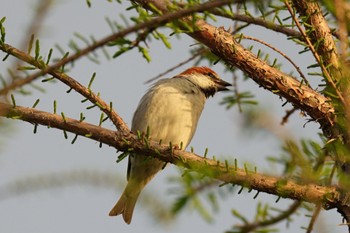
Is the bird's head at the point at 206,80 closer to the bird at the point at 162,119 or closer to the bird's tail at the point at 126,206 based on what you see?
the bird at the point at 162,119

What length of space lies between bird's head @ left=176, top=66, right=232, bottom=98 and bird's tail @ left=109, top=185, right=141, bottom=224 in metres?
1.11

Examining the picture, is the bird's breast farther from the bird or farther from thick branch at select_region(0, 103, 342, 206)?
thick branch at select_region(0, 103, 342, 206)

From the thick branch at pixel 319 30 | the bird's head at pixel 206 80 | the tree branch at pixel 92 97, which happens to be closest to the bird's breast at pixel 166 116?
the bird's head at pixel 206 80

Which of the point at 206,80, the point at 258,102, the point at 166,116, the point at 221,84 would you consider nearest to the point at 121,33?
the point at 258,102

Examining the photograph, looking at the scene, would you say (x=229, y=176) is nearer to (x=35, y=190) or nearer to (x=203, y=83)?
(x=35, y=190)

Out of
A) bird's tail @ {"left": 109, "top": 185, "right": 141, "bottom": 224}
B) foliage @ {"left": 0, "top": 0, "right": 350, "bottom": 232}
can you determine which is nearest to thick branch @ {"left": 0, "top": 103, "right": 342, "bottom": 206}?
foliage @ {"left": 0, "top": 0, "right": 350, "bottom": 232}

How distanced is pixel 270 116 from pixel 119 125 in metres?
1.25

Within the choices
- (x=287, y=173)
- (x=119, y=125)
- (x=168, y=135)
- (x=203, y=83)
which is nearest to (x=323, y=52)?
(x=119, y=125)

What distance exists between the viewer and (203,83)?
5.38 meters

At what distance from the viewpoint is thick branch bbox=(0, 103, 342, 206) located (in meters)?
2.25

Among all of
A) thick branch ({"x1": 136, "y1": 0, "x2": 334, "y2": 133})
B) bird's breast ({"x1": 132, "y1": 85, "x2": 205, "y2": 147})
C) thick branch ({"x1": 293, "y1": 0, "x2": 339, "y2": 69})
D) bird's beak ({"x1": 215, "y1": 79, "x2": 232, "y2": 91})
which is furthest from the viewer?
bird's beak ({"x1": 215, "y1": 79, "x2": 232, "y2": 91})

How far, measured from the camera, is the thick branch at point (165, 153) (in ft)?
7.38

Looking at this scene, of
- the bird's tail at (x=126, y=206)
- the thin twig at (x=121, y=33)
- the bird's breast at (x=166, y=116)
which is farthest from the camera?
the bird's tail at (x=126, y=206)

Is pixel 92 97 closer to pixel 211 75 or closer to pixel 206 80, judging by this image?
pixel 206 80
